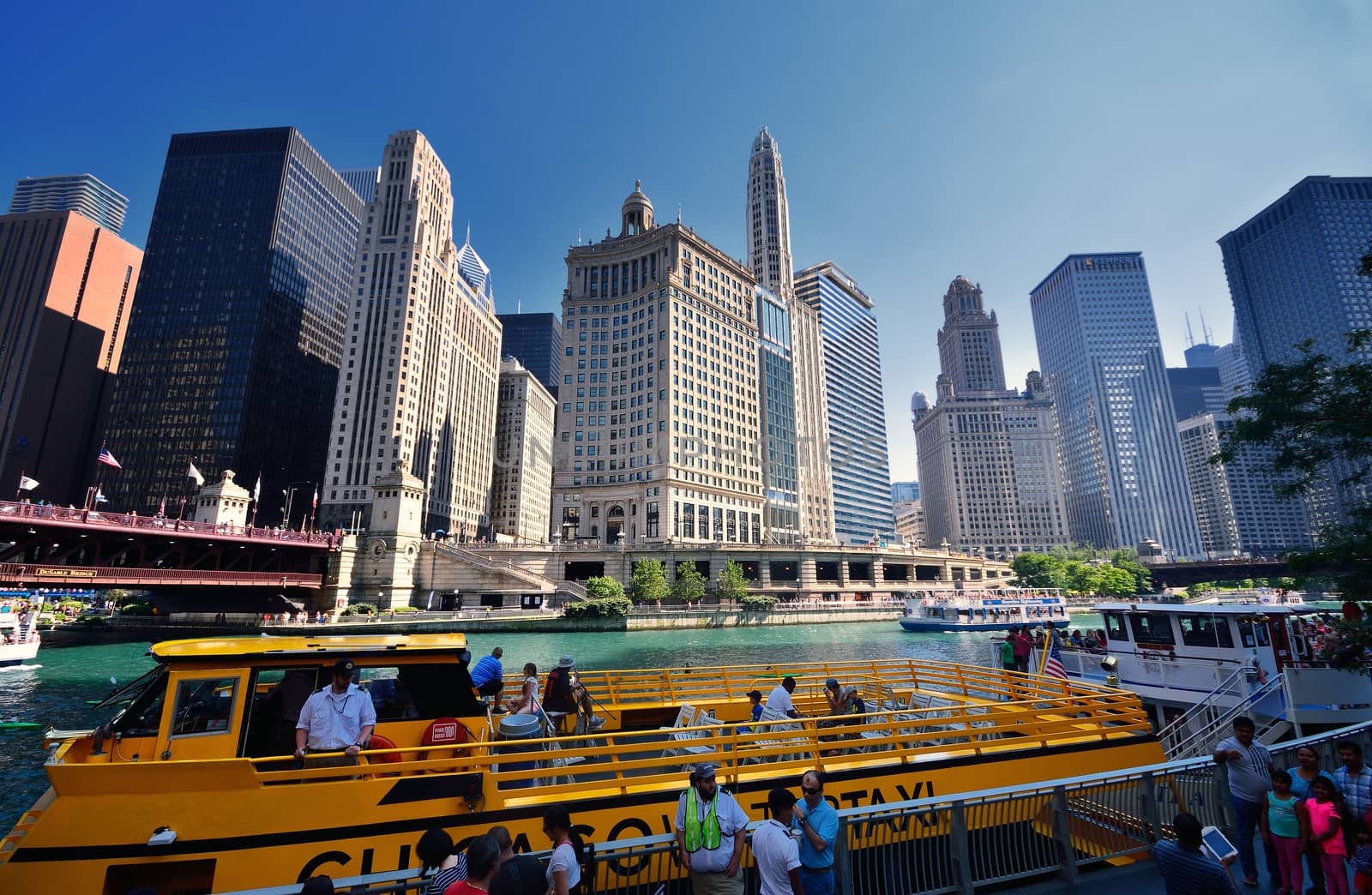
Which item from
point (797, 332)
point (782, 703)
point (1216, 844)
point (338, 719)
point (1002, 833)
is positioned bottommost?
point (1002, 833)

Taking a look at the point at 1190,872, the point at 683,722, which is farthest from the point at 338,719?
the point at 1190,872

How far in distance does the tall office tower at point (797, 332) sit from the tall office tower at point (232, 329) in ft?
363

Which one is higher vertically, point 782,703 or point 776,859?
point 782,703

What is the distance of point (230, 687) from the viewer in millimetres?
7789

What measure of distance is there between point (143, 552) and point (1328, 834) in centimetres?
7471

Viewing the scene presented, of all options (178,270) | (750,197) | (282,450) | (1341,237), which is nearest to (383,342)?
(282,450)

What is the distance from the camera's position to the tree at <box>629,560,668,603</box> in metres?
75.9

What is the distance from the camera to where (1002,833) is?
8.16 meters

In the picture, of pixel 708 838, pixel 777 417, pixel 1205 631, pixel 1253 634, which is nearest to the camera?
pixel 708 838

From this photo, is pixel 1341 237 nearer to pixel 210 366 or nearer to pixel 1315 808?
pixel 1315 808

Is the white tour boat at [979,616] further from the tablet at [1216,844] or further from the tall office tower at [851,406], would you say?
the tall office tower at [851,406]

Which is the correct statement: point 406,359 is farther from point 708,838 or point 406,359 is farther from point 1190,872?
point 1190,872

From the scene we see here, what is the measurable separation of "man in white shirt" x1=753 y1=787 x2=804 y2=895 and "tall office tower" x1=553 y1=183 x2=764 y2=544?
87771 millimetres

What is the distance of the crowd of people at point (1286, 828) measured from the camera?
5586mm
